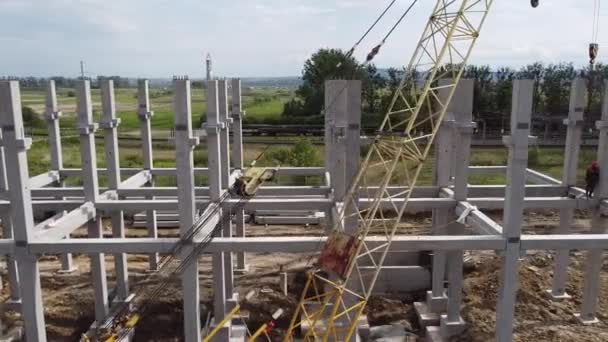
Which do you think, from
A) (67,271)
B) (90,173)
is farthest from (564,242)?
(67,271)

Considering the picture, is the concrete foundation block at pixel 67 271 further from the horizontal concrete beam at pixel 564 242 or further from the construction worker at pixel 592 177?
the construction worker at pixel 592 177

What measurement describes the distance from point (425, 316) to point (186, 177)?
10197 millimetres

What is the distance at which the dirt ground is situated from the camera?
17.1m

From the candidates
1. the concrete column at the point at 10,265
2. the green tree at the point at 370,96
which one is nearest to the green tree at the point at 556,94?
the green tree at the point at 370,96

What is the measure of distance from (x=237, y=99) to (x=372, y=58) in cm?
666

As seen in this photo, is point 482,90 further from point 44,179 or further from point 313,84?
point 44,179

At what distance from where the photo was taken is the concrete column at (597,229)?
1600 cm

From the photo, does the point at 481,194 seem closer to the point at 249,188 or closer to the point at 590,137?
the point at 249,188

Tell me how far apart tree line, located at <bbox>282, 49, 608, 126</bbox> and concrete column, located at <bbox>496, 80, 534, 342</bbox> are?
104ft

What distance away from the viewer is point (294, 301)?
19016 millimetres

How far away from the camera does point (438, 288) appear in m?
18.4

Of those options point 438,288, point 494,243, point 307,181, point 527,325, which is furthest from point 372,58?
point 307,181

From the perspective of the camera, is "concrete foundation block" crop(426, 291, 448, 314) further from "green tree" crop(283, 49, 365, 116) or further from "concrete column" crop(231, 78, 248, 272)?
"green tree" crop(283, 49, 365, 116)

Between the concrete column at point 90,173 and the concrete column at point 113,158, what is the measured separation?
620 millimetres
